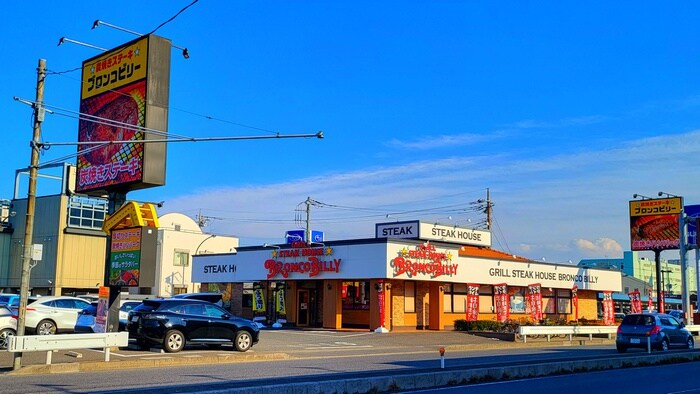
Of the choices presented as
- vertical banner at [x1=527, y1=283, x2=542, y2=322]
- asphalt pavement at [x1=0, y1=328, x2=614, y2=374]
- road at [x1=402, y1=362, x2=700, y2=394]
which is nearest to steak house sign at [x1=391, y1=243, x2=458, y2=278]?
asphalt pavement at [x1=0, y1=328, x2=614, y2=374]

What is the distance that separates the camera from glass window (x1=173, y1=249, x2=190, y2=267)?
61.4 metres

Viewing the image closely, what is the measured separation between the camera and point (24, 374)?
1580cm

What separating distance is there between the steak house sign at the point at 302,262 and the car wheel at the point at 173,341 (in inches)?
634

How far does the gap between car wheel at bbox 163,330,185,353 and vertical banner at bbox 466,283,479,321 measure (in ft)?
69.1

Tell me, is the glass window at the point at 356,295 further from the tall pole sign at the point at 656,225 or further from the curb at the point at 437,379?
the tall pole sign at the point at 656,225

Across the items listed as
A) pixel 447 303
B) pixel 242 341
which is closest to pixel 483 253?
pixel 447 303

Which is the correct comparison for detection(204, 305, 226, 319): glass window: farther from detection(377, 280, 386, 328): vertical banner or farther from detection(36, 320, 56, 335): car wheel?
detection(377, 280, 386, 328): vertical banner

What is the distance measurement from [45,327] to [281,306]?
645 inches

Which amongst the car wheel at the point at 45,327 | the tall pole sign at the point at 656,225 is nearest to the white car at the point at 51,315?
the car wheel at the point at 45,327

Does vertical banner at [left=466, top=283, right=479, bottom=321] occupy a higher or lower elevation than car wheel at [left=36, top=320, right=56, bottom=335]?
higher

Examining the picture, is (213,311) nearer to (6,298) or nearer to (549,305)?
(6,298)

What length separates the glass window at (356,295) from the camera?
38312 mm

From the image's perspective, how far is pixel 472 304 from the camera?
39.5 meters

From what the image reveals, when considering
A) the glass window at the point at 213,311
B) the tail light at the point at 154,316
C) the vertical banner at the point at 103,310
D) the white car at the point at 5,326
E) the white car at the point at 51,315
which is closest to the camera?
the vertical banner at the point at 103,310
